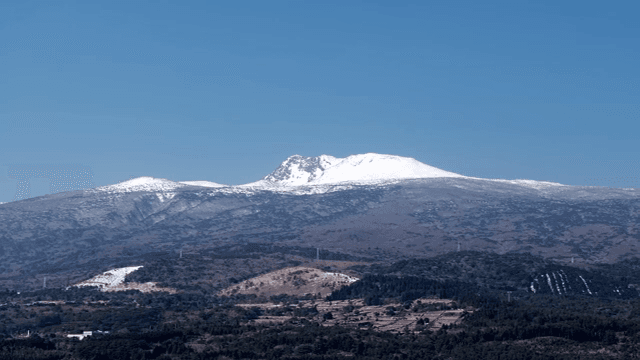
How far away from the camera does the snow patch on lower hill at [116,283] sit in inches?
5418

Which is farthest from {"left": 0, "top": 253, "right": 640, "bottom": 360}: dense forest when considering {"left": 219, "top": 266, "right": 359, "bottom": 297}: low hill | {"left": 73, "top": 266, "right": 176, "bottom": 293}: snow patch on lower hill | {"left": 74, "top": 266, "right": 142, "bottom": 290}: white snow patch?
{"left": 74, "top": 266, "right": 142, "bottom": 290}: white snow patch

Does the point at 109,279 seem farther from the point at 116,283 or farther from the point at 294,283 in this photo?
the point at 294,283

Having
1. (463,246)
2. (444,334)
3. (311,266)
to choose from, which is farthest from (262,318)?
(463,246)

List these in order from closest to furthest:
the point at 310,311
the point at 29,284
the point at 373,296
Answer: the point at 310,311, the point at 373,296, the point at 29,284

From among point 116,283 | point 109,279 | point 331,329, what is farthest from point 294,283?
point 331,329

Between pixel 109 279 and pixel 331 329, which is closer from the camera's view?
pixel 331 329

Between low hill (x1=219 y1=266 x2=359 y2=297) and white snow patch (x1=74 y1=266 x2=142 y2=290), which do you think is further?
white snow patch (x1=74 y1=266 x2=142 y2=290)

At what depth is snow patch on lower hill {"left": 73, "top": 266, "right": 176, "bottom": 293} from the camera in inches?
5418

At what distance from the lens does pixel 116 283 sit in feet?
469

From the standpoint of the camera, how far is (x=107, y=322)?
96562mm

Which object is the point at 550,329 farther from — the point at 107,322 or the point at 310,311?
the point at 107,322

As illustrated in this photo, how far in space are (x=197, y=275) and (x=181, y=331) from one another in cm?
6205

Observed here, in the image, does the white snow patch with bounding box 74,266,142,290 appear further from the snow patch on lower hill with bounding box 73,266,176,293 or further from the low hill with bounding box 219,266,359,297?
the low hill with bounding box 219,266,359,297

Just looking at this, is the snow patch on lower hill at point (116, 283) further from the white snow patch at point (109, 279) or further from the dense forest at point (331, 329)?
the dense forest at point (331, 329)
